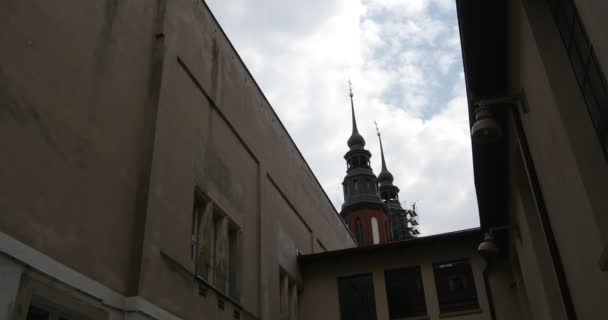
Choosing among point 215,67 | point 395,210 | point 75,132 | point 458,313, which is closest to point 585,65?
point 75,132

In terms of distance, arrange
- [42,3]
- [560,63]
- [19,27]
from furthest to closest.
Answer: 1. [42,3]
2. [19,27]
3. [560,63]

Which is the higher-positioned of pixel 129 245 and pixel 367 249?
pixel 367 249

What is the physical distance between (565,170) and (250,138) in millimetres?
12110

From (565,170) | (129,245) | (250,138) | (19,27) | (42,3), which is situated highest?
(250,138)

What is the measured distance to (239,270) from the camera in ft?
50.8

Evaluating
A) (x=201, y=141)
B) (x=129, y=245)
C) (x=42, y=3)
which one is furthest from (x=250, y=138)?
(x=42, y=3)

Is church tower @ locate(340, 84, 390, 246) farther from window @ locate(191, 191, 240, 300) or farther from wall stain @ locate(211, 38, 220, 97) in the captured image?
window @ locate(191, 191, 240, 300)

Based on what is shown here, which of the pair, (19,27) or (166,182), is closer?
(19,27)

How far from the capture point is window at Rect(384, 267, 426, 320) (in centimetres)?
1955

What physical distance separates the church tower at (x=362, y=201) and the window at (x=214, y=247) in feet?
130

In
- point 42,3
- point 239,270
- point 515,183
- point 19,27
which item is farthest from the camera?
point 239,270

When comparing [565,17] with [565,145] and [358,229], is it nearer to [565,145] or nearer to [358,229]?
[565,145]

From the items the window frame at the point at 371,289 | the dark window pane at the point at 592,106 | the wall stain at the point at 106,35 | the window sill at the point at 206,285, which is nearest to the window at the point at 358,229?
the window frame at the point at 371,289

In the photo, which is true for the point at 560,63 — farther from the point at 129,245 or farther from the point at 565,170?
the point at 129,245
